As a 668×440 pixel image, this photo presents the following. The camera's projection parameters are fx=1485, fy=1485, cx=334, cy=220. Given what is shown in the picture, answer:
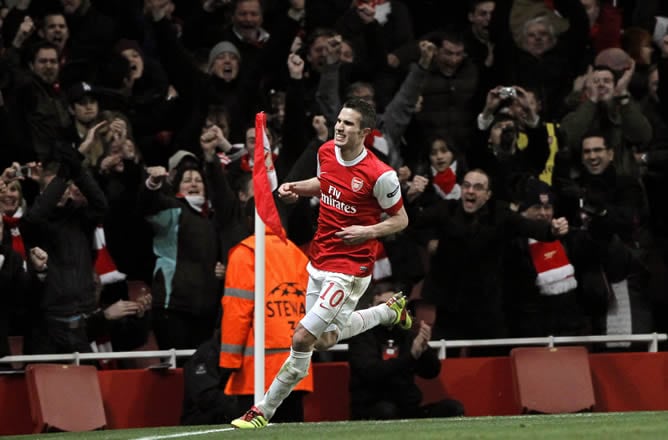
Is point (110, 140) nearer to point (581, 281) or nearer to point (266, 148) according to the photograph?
point (266, 148)

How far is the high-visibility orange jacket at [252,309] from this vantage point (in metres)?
11.8

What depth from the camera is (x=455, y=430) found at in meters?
10.1

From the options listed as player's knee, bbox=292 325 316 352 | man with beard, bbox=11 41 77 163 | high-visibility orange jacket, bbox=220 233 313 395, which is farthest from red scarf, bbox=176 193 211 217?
player's knee, bbox=292 325 316 352

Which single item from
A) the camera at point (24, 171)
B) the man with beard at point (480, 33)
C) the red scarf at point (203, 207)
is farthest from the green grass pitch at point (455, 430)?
the man with beard at point (480, 33)

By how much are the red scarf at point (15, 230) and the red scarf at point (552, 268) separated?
15.8ft

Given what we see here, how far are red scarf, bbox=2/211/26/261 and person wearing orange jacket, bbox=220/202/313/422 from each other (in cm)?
220

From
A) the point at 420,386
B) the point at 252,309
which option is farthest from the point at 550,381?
the point at 252,309

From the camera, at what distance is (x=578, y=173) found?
1569 cm

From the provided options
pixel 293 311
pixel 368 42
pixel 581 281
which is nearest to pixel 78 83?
pixel 368 42

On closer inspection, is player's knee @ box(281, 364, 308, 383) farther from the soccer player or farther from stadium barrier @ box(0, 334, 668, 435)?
stadium barrier @ box(0, 334, 668, 435)

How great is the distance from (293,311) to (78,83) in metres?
4.36

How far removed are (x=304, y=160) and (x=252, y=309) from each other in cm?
262

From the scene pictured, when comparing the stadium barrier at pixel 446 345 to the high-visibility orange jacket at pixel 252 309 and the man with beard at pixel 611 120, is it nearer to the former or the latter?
the high-visibility orange jacket at pixel 252 309

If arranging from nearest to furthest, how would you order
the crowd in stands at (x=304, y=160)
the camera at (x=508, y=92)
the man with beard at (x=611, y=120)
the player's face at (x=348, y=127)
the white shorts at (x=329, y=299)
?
the white shorts at (x=329, y=299) < the player's face at (x=348, y=127) < the crowd in stands at (x=304, y=160) < the camera at (x=508, y=92) < the man with beard at (x=611, y=120)
